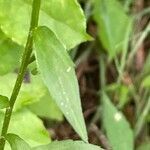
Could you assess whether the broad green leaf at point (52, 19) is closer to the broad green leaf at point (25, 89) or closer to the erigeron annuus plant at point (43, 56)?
the erigeron annuus plant at point (43, 56)

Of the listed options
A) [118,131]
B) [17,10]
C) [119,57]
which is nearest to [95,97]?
[119,57]

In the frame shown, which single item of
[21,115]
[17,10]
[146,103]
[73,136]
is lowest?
Result: [73,136]

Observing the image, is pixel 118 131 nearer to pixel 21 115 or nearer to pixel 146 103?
pixel 146 103

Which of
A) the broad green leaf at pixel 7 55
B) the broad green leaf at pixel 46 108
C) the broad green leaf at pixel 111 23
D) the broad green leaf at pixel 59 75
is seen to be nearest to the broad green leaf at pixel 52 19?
the broad green leaf at pixel 7 55

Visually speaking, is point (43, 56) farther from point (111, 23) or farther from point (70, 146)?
point (111, 23)

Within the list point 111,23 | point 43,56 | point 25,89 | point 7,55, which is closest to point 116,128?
point 111,23
